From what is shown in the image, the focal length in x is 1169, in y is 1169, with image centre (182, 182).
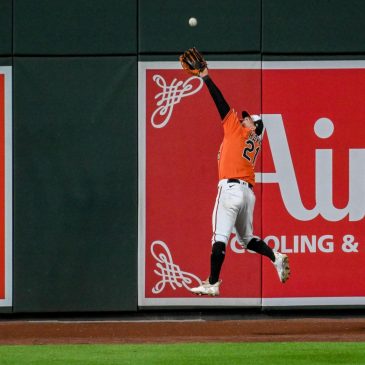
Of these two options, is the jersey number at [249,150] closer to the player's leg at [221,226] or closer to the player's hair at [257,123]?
the player's hair at [257,123]

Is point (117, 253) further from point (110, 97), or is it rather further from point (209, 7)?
point (209, 7)

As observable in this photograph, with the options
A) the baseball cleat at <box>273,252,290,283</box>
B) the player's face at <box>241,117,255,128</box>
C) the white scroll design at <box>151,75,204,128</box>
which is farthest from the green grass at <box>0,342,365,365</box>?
the white scroll design at <box>151,75,204,128</box>

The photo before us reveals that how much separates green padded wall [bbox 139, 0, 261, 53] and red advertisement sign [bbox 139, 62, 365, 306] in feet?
0.71

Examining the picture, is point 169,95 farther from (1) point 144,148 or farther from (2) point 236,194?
(2) point 236,194

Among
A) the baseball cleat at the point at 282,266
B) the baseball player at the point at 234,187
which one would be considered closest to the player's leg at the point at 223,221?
the baseball player at the point at 234,187

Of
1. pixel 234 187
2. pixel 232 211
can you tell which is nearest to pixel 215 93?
pixel 234 187

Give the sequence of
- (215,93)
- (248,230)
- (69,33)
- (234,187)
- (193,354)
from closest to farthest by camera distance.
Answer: (193,354)
(215,93)
(234,187)
(248,230)
(69,33)

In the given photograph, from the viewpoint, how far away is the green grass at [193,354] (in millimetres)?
8570

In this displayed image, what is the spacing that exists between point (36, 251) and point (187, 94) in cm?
Answer: 216

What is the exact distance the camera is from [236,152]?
10383mm

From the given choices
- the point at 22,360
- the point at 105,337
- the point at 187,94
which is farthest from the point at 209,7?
the point at 22,360

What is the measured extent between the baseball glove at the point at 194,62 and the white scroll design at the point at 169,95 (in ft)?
4.13

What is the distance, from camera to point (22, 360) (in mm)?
8742

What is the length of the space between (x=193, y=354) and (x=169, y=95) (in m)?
3.40
